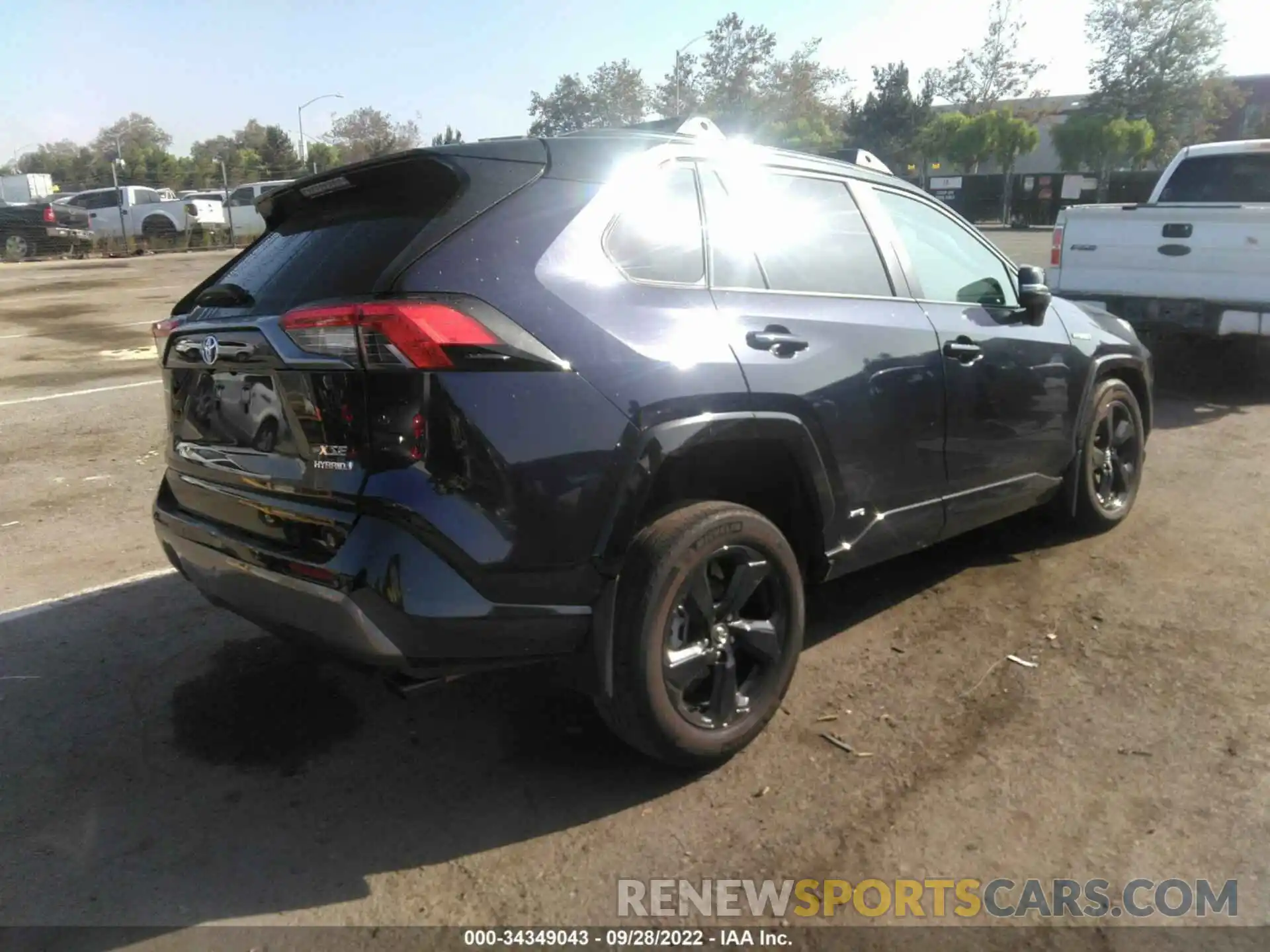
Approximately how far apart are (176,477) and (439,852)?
149 cm

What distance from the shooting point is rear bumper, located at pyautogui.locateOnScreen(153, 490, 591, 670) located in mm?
2520

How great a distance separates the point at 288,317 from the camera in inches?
105

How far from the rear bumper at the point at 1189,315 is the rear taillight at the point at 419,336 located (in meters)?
7.15

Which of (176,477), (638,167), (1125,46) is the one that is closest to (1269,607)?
(638,167)

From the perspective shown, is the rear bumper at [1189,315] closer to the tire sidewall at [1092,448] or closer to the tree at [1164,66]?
the tire sidewall at [1092,448]

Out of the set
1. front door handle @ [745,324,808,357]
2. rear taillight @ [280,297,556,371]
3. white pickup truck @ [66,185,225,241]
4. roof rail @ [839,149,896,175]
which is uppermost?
white pickup truck @ [66,185,225,241]

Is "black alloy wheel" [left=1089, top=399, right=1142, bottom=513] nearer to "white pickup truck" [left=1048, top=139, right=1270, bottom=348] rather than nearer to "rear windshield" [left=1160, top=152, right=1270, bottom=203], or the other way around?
"white pickup truck" [left=1048, top=139, right=1270, bottom=348]

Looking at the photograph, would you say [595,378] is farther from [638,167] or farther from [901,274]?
[901,274]

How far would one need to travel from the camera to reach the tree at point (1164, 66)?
6244cm

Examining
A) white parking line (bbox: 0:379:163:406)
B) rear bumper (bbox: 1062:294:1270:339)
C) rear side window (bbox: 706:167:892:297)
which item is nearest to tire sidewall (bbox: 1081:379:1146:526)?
rear side window (bbox: 706:167:892:297)

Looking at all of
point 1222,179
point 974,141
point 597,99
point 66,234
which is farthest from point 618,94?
point 1222,179

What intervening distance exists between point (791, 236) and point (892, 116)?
7019cm

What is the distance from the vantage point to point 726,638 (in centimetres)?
312

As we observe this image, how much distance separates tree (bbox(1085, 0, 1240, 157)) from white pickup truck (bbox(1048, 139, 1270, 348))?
204 feet
